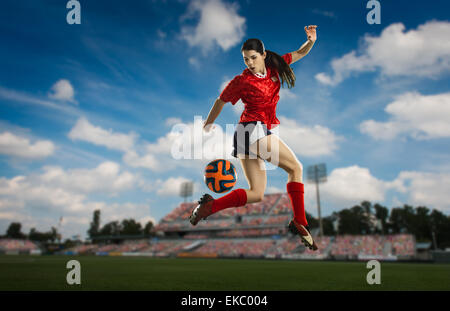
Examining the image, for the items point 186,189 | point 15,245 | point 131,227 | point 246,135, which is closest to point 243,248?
point 186,189

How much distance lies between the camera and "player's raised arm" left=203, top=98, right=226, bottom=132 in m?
3.55

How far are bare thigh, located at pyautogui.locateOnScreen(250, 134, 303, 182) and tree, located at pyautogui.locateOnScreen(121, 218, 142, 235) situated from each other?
102278 millimetres

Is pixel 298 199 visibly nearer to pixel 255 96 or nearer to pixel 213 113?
pixel 255 96

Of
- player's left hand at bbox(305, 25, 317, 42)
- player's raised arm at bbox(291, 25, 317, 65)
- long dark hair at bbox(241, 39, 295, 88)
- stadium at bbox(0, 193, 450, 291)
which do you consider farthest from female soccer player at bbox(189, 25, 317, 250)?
stadium at bbox(0, 193, 450, 291)

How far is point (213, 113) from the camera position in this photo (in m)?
3.58

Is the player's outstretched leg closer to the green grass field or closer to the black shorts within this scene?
the black shorts

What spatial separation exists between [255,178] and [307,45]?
1804mm

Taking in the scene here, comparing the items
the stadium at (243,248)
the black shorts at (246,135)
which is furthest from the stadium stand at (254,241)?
the black shorts at (246,135)

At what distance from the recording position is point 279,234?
48.1 m

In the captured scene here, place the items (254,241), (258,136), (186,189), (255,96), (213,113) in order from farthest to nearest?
(186,189) < (254,241) < (213,113) < (255,96) < (258,136)

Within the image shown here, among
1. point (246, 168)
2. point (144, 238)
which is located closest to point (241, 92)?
point (246, 168)

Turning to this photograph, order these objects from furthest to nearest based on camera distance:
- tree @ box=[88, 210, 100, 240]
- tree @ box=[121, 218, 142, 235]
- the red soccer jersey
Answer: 1. tree @ box=[88, 210, 100, 240]
2. tree @ box=[121, 218, 142, 235]
3. the red soccer jersey

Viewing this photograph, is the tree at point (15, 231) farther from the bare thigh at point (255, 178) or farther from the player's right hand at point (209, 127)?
the bare thigh at point (255, 178)
